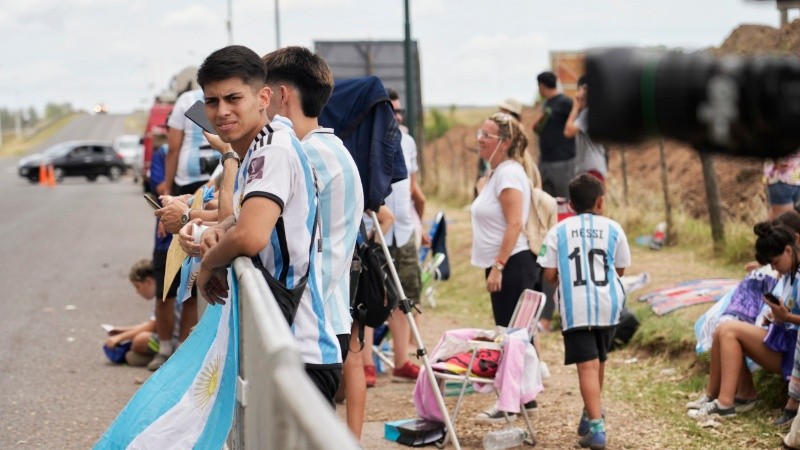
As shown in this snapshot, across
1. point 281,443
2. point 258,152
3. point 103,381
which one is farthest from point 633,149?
point 103,381

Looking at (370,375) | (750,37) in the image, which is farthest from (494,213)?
(750,37)

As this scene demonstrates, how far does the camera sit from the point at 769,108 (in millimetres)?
2256

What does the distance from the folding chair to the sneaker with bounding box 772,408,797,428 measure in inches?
54.5

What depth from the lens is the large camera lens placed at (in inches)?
88.9

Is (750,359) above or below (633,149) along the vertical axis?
below

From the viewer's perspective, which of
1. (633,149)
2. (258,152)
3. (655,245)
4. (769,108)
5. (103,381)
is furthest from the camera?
(655,245)

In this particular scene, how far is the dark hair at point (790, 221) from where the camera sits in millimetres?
7660

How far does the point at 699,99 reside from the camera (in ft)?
7.61

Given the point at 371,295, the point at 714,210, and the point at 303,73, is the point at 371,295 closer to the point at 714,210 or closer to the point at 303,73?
the point at 303,73

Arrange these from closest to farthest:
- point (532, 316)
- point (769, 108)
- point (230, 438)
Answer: point (769, 108) → point (230, 438) → point (532, 316)

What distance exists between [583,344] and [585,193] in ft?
2.80

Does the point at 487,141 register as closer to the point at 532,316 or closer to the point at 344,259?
the point at 532,316

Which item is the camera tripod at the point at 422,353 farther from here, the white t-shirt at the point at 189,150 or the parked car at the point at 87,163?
the parked car at the point at 87,163

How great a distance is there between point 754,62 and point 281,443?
4.97 ft
